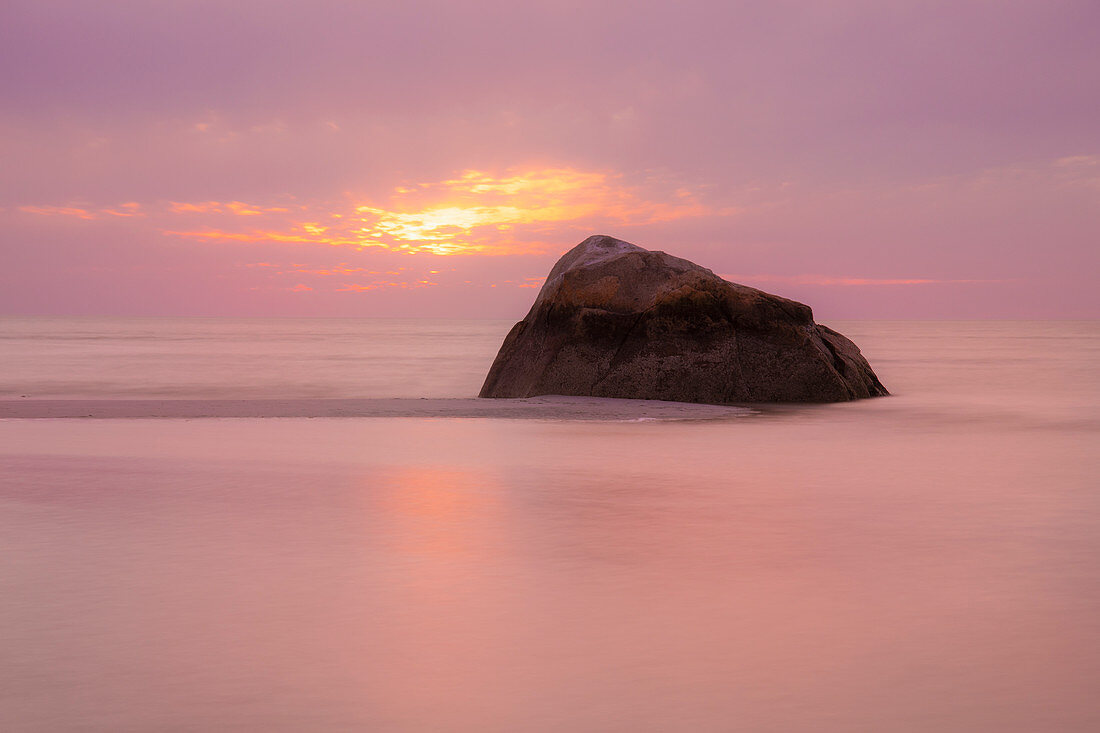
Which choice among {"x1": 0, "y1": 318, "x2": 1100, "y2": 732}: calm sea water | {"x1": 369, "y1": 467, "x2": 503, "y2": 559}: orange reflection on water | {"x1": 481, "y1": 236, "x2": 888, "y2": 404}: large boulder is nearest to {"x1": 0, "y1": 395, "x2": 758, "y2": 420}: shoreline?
{"x1": 481, "y1": 236, "x2": 888, "y2": 404}: large boulder

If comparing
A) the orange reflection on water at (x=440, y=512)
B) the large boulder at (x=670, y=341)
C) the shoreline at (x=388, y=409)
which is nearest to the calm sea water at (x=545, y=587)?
the orange reflection on water at (x=440, y=512)

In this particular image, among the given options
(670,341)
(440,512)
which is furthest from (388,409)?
(440,512)

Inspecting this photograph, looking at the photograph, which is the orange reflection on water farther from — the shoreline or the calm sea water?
the shoreline

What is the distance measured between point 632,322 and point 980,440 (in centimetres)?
547

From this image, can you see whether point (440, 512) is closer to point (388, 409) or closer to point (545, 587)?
point (545, 587)

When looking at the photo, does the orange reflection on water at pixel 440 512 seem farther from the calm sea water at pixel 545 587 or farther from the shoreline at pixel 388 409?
the shoreline at pixel 388 409

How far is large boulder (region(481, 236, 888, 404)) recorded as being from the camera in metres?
14.6

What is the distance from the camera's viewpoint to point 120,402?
14.0 m

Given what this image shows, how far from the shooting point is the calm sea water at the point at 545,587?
3197 mm

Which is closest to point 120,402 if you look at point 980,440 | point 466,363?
point 980,440

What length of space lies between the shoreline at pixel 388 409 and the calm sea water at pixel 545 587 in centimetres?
268

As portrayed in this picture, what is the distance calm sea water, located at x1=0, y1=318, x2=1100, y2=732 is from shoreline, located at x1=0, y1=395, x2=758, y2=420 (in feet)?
8.78

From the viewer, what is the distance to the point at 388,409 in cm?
1323

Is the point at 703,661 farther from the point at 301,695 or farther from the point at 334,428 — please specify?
the point at 334,428
